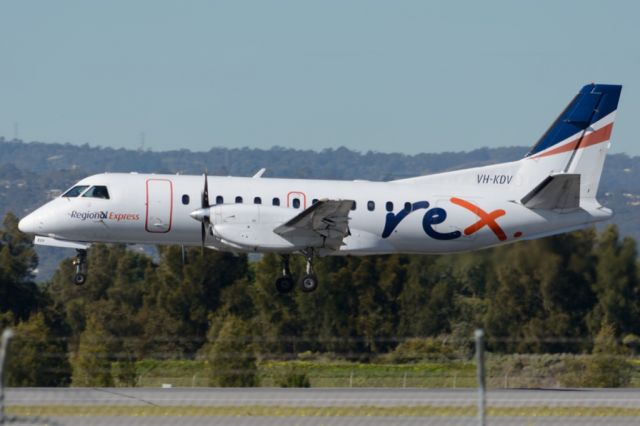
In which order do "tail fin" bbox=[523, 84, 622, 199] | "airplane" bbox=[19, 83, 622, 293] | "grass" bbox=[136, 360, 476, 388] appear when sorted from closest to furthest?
1. "airplane" bbox=[19, 83, 622, 293]
2. "tail fin" bbox=[523, 84, 622, 199]
3. "grass" bbox=[136, 360, 476, 388]

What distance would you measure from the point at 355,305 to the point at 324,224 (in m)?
22.9

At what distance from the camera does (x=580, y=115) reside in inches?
1368

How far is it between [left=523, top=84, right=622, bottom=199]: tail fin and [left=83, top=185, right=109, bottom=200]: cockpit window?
11.8 metres

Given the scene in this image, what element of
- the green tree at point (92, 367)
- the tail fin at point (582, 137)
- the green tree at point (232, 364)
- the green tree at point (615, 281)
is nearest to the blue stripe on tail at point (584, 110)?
the tail fin at point (582, 137)

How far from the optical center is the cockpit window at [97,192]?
105 feet

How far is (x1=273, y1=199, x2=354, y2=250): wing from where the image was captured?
30.5 metres

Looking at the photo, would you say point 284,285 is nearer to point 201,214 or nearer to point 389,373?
point 201,214

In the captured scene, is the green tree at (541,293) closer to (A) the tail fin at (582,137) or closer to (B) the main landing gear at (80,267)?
(A) the tail fin at (582,137)

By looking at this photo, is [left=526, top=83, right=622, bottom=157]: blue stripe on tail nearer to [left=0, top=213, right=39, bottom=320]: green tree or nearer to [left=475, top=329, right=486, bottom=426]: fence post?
[left=475, top=329, right=486, bottom=426]: fence post
